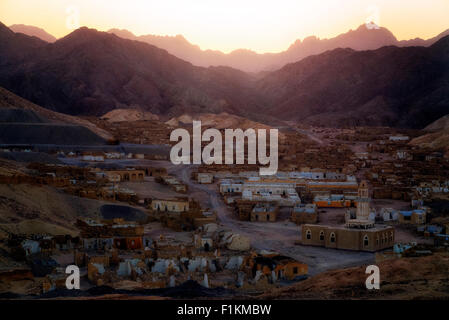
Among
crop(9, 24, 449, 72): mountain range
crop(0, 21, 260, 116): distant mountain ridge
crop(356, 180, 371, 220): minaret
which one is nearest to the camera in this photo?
crop(356, 180, 371, 220): minaret

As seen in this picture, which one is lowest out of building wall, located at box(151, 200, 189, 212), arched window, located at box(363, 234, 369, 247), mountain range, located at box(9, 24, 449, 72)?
arched window, located at box(363, 234, 369, 247)

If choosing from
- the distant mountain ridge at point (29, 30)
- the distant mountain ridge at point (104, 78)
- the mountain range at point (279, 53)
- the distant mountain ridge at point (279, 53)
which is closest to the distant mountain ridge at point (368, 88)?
the distant mountain ridge at point (104, 78)

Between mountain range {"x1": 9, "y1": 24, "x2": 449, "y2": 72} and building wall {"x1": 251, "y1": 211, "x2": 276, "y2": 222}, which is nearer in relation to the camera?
building wall {"x1": 251, "y1": 211, "x2": 276, "y2": 222}

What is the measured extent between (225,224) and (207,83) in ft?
321

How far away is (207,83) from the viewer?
12288 cm

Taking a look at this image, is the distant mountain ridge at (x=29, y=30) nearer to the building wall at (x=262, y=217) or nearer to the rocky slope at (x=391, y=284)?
the building wall at (x=262, y=217)

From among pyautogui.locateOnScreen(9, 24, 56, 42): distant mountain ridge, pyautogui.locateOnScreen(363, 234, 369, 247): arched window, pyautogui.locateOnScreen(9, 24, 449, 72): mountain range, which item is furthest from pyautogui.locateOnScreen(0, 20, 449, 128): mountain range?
pyautogui.locateOnScreen(363, 234, 369, 247): arched window

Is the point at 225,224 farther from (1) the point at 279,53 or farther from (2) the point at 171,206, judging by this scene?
(1) the point at 279,53

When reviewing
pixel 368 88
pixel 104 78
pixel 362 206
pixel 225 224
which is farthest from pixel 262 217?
pixel 368 88

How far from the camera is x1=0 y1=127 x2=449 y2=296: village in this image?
1717 cm

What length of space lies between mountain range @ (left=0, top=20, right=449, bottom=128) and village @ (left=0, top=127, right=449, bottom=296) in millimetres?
53851

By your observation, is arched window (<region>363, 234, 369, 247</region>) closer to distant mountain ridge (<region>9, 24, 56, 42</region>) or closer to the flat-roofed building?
the flat-roofed building

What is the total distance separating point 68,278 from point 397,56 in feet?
354
